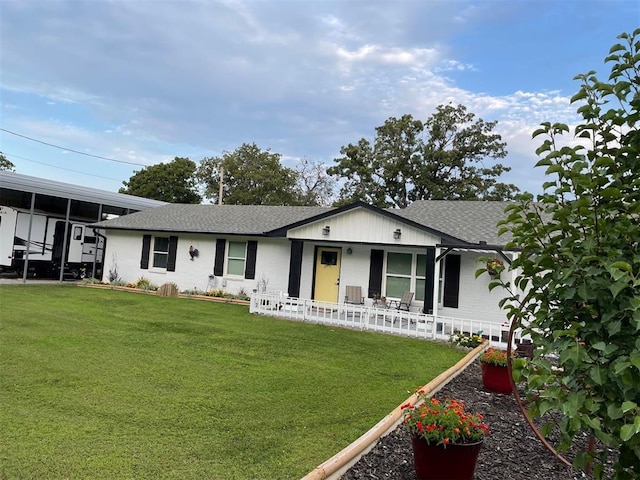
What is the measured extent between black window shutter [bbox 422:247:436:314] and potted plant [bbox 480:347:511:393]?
5.56 metres

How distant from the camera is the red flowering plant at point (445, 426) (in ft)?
11.0

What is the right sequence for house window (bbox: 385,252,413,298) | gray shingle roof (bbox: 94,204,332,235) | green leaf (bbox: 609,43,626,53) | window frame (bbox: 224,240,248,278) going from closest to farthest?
green leaf (bbox: 609,43,626,53) < house window (bbox: 385,252,413,298) < window frame (bbox: 224,240,248,278) < gray shingle roof (bbox: 94,204,332,235)

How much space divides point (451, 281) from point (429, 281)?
123 cm

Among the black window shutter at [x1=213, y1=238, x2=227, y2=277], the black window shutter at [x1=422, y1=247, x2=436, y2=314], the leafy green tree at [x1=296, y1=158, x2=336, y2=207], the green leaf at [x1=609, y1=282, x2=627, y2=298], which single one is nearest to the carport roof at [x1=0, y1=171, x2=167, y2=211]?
the black window shutter at [x1=213, y1=238, x2=227, y2=277]

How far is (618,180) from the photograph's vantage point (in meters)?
2.09

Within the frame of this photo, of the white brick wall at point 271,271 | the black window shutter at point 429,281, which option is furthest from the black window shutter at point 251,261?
the black window shutter at point 429,281

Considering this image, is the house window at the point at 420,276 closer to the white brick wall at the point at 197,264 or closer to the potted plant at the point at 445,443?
the white brick wall at the point at 197,264

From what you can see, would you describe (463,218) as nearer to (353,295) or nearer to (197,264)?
(353,295)

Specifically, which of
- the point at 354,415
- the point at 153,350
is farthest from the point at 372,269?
the point at 354,415

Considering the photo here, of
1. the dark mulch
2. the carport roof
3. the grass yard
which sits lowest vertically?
the dark mulch

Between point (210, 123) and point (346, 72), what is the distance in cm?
1459

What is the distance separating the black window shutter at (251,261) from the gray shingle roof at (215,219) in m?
0.59

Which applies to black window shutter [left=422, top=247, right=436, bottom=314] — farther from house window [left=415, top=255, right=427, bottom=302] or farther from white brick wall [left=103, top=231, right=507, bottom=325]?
white brick wall [left=103, top=231, right=507, bottom=325]

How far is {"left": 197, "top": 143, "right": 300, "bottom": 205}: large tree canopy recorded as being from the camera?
3925cm
